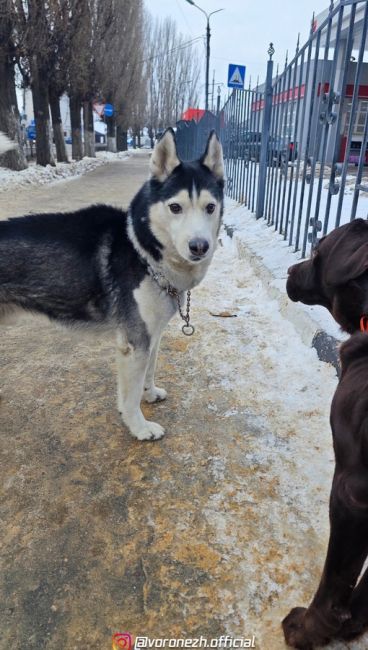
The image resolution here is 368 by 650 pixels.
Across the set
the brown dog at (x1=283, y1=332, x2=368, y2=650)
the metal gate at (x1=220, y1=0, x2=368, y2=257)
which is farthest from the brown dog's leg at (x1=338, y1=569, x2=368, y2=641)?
the metal gate at (x1=220, y1=0, x2=368, y2=257)

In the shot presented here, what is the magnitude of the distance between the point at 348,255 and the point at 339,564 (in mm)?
1150

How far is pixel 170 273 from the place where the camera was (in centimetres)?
244

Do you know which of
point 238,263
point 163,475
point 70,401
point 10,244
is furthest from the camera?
point 238,263

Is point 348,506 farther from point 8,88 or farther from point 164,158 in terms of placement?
point 8,88

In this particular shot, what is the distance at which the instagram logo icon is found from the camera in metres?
1.49

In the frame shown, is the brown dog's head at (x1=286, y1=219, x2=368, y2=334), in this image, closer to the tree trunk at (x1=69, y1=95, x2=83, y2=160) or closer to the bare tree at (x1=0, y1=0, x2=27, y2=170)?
the bare tree at (x1=0, y1=0, x2=27, y2=170)

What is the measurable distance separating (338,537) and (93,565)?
1.03 m

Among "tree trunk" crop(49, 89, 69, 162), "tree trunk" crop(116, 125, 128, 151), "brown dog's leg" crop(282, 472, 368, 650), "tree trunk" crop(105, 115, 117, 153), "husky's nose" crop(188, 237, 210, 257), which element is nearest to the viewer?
"brown dog's leg" crop(282, 472, 368, 650)

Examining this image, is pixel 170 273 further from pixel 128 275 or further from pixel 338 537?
pixel 338 537

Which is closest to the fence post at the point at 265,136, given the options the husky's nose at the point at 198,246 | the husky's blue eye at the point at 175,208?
the husky's blue eye at the point at 175,208

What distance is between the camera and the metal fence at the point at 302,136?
140 inches

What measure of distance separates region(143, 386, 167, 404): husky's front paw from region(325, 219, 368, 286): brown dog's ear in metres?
1.49

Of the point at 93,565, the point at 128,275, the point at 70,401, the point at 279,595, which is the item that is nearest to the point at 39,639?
the point at 93,565

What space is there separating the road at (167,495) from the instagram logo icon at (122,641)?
2cm
